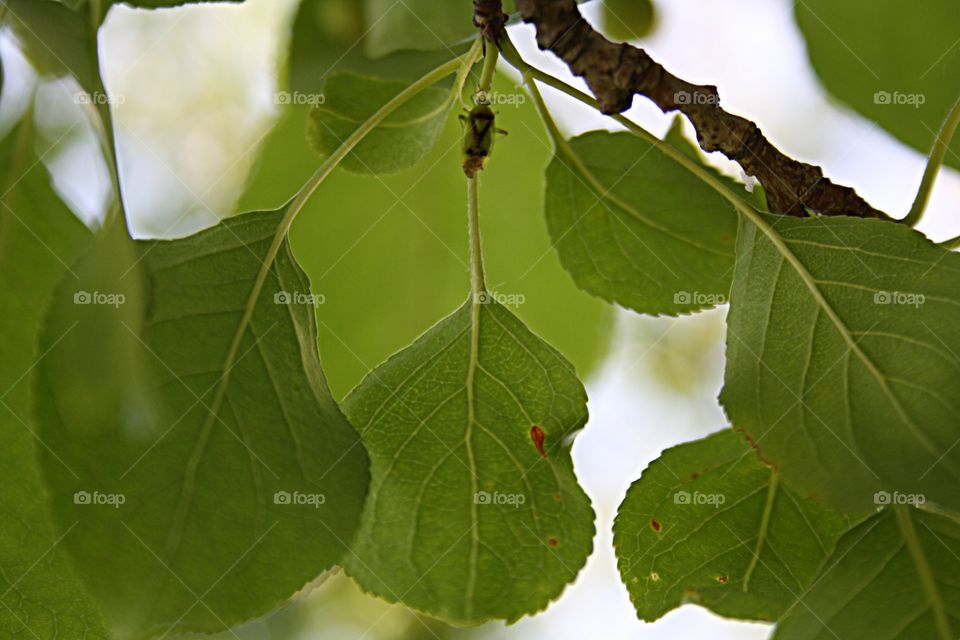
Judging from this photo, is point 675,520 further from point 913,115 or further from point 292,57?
point 292,57

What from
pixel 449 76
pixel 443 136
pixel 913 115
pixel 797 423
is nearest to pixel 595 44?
pixel 449 76

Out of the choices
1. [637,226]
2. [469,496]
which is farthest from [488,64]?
[469,496]

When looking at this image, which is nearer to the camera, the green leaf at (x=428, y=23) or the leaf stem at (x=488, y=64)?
the leaf stem at (x=488, y=64)

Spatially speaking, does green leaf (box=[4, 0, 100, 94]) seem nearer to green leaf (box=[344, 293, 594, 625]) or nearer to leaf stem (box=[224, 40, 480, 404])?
leaf stem (box=[224, 40, 480, 404])

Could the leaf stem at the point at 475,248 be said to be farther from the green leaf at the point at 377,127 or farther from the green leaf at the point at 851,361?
the green leaf at the point at 851,361

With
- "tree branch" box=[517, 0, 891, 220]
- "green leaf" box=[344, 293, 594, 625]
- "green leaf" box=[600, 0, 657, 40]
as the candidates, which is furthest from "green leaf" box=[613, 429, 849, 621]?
"green leaf" box=[600, 0, 657, 40]

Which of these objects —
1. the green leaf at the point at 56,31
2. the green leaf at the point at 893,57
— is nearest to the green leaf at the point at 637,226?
the green leaf at the point at 893,57
